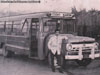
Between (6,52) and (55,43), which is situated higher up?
(55,43)

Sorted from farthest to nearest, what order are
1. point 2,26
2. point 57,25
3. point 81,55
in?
point 2,26 < point 57,25 < point 81,55

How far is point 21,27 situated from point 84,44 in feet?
4.65

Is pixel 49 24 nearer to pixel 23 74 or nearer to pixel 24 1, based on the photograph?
pixel 24 1

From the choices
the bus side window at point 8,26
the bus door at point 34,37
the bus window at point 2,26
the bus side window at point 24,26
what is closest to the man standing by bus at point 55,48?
the bus door at point 34,37

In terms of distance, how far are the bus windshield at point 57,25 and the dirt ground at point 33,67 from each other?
72cm

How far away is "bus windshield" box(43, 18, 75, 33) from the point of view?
5.02 m

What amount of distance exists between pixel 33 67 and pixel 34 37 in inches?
29.3

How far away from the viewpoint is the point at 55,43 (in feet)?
15.4

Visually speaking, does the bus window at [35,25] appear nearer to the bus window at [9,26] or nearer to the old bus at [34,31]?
the old bus at [34,31]

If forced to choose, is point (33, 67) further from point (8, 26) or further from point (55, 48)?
point (8, 26)

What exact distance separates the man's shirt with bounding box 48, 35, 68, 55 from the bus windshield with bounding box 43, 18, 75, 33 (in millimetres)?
274

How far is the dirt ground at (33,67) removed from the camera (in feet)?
14.5

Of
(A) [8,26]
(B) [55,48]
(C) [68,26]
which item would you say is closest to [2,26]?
(A) [8,26]

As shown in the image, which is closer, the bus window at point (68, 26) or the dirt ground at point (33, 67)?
the dirt ground at point (33, 67)
